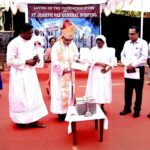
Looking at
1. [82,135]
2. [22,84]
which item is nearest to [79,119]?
[82,135]

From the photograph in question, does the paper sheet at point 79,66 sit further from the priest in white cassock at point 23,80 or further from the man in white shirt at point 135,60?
the man in white shirt at point 135,60

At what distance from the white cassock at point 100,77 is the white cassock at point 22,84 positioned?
131 centimetres

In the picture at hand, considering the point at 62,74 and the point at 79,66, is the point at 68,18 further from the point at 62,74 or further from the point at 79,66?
the point at 79,66

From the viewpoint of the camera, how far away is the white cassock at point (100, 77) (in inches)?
273

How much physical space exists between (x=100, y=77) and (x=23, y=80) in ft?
5.50

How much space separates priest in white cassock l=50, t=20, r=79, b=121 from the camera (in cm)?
648

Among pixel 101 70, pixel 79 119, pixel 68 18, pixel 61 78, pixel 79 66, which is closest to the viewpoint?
pixel 79 119

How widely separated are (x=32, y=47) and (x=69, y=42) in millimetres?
761

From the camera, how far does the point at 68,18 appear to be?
1320 cm

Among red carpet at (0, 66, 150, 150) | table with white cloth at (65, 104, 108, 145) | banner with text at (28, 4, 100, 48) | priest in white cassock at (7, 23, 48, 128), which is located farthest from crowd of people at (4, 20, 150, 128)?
banner with text at (28, 4, 100, 48)

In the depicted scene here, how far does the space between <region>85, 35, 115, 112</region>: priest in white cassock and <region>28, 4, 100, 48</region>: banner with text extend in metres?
6.32

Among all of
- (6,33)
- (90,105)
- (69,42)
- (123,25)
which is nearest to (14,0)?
(6,33)

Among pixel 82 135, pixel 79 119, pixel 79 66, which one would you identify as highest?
pixel 79 66

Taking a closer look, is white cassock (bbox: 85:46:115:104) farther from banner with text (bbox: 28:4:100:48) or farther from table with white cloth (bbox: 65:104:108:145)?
banner with text (bbox: 28:4:100:48)
